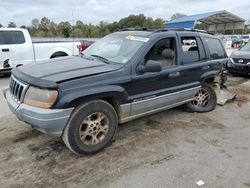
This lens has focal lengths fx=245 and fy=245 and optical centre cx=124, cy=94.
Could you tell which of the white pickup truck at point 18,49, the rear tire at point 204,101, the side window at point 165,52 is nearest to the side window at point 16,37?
the white pickup truck at point 18,49

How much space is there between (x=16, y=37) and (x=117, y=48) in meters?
6.25

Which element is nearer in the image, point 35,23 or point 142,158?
point 142,158

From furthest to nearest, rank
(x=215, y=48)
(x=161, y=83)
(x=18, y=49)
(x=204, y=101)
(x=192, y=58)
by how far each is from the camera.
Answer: (x=18, y=49)
(x=204, y=101)
(x=215, y=48)
(x=192, y=58)
(x=161, y=83)

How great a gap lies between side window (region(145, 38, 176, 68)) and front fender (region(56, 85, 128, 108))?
0.93m

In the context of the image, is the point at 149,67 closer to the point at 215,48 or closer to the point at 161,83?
the point at 161,83

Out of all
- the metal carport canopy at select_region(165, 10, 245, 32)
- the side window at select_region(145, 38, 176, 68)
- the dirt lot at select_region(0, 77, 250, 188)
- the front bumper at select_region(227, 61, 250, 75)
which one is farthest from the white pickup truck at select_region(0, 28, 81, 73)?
the metal carport canopy at select_region(165, 10, 245, 32)

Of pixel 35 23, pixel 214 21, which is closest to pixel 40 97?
pixel 214 21

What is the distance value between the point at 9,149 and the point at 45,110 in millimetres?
1117

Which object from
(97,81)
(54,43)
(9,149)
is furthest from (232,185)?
(54,43)

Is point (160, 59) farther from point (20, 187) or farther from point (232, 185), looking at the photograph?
point (20, 187)

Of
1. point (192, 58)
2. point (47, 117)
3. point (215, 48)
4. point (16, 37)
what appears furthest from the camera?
point (16, 37)

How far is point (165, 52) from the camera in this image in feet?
14.3

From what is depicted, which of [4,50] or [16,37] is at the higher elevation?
[16,37]

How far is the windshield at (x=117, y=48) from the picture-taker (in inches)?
155
